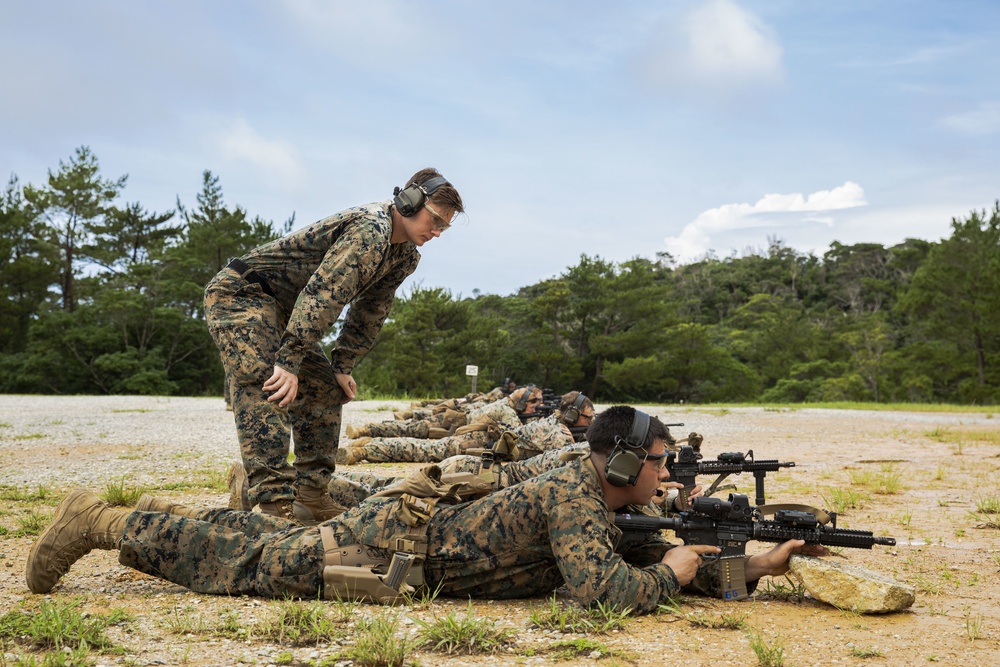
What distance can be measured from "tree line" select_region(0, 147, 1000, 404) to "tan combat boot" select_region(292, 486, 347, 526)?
805 inches

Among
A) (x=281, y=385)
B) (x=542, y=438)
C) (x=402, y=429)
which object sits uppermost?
(x=281, y=385)

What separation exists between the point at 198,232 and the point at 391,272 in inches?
1354

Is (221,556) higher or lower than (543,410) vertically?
lower

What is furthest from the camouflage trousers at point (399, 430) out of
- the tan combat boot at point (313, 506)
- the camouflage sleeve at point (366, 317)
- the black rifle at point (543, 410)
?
the tan combat boot at point (313, 506)

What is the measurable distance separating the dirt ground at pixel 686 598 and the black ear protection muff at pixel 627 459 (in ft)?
2.08

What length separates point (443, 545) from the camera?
371 centimetres

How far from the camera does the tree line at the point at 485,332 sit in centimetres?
3509

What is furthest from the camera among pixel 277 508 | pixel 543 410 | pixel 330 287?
pixel 543 410

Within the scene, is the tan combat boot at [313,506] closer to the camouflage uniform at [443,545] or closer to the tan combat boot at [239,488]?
the tan combat boot at [239,488]

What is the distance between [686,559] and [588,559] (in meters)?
0.64

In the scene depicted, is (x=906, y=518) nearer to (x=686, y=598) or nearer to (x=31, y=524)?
(x=686, y=598)

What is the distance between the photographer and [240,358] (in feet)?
14.4

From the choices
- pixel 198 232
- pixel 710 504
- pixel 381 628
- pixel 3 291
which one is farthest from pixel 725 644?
pixel 3 291

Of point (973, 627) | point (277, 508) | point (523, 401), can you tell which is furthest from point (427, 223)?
point (523, 401)
